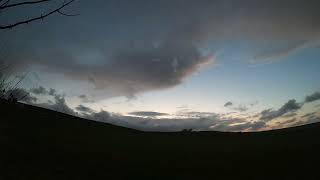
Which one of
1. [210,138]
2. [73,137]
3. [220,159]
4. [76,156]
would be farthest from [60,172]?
[210,138]

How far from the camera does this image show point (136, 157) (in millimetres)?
Result: 21109

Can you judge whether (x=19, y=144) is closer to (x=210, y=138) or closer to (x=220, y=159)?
(x=220, y=159)

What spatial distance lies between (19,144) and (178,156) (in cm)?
1064

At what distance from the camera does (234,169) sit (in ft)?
58.4

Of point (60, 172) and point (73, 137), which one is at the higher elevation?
point (73, 137)

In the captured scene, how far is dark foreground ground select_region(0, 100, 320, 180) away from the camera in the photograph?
1714 centimetres

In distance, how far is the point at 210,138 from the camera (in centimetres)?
3147

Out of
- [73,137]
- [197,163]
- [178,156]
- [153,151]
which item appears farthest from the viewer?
[73,137]

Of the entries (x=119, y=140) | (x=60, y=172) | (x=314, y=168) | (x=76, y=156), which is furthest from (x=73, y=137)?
(x=314, y=168)

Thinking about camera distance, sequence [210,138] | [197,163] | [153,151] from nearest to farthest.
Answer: [197,163] < [153,151] < [210,138]

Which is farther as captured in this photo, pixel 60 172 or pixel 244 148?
pixel 244 148

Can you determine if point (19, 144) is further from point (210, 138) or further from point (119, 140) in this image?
point (210, 138)

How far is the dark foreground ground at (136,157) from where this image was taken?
56.2 ft

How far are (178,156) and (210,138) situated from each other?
11.0 metres
